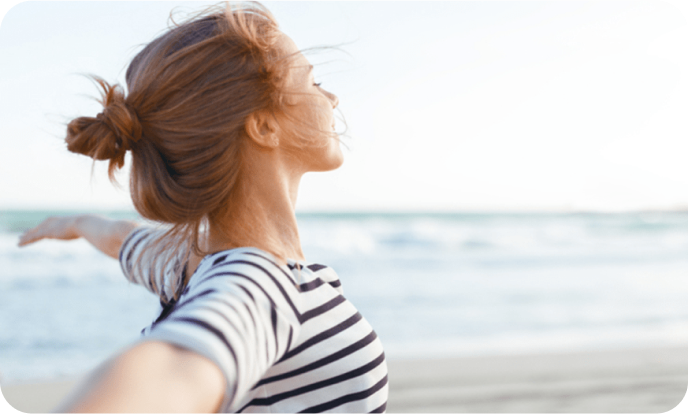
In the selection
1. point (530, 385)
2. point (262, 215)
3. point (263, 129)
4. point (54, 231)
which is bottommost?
point (530, 385)

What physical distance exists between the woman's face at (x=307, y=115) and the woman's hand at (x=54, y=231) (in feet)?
2.86

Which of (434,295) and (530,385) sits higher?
(530,385)

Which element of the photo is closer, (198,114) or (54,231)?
(198,114)

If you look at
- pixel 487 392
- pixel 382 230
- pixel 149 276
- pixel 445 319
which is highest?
pixel 149 276

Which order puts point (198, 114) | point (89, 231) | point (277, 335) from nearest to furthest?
point (277, 335) < point (198, 114) < point (89, 231)

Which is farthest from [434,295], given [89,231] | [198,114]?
[198,114]

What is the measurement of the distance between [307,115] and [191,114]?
21cm

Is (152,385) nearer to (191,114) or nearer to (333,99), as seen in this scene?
(191,114)

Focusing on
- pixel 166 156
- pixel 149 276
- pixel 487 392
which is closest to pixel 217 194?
pixel 166 156

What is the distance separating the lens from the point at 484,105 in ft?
33.8

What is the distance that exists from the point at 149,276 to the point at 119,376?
32.2 inches

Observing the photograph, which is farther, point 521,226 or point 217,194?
point 521,226

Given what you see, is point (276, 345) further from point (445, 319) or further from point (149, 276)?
point (445, 319)

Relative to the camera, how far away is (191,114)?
0.80 meters
